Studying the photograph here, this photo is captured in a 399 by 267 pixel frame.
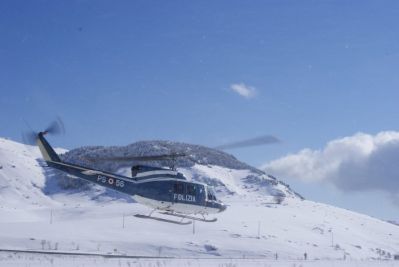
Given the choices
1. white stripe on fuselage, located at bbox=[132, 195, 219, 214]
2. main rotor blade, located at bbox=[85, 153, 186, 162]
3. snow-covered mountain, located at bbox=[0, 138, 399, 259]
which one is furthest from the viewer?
snow-covered mountain, located at bbox=[0, 138, 399, 259]

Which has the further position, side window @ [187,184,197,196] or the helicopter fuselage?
side window @ [187,184,197,196]

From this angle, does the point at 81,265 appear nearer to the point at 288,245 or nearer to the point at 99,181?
the point at 99,181

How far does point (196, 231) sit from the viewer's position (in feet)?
245

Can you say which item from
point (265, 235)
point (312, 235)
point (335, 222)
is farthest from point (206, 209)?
→ point (335, 222)

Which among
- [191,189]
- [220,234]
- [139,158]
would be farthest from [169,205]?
[220,234]

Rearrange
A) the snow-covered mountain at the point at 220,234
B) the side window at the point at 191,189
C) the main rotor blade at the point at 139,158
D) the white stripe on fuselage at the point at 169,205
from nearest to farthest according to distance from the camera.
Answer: the main rotor blade at the point at 139,158 → the white stripe on fuselage at the point at 169,205 → the side window at the point at 191,189 → the snow-covered mountain at the point at 220,234

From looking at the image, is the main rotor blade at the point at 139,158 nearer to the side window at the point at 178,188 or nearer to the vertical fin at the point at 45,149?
the side window at the point at 178,188

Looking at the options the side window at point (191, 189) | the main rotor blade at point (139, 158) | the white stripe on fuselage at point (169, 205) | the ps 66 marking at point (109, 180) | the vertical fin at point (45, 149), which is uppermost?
the vertical fin at point (45, 149)

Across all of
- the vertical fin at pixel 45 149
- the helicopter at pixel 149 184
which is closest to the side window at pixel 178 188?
the helicopter at pixel 149 184

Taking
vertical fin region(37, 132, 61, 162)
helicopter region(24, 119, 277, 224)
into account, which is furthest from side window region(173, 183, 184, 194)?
vertical fin region(37, 132, 61, 162)

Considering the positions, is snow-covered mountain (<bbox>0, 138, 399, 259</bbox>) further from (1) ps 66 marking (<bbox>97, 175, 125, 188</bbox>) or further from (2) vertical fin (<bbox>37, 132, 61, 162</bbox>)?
(2) vertical fin (<bbox>37, 132, 61, 162</bbox>)

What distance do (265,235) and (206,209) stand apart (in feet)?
153

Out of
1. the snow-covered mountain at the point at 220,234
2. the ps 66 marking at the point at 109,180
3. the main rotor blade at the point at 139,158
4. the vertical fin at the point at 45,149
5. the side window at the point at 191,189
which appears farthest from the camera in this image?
the snow-covered mountain at the point at 220,234

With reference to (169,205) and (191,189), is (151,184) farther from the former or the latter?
(191,189)
